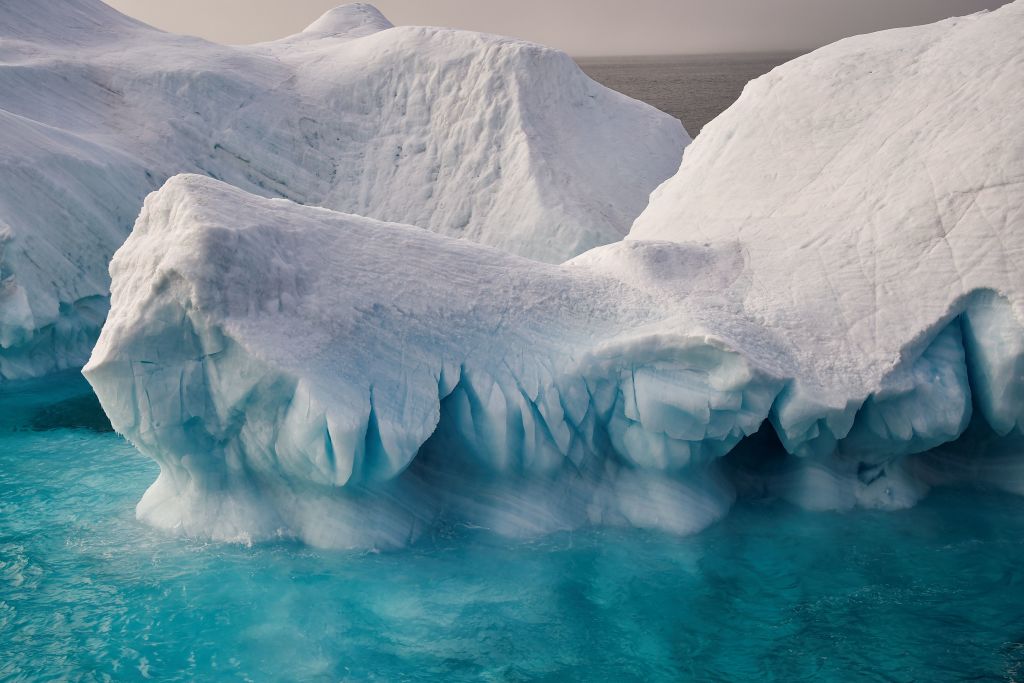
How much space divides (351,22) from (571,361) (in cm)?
1463

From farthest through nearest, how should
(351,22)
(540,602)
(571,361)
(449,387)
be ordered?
(351,22)
(571,361)
(449,387)
(540,602)

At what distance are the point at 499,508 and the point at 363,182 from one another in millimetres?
9041

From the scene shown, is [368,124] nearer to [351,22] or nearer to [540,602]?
[351,22]

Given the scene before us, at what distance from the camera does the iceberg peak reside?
59.8 ft

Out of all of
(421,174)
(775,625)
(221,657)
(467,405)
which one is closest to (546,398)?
(467,405)

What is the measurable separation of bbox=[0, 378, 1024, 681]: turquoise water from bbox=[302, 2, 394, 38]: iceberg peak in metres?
13.7

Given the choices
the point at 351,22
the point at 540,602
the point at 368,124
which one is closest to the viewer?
the point at 540,602

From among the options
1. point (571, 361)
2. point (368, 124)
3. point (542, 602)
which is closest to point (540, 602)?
point (542, 602)

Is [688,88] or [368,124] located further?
[688,88]

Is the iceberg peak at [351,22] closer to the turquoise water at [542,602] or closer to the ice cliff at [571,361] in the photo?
→ the ice cliff at [571,361]

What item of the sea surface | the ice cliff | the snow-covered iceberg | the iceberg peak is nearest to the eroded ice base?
the ice cliff

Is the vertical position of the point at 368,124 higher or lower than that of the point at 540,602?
higher

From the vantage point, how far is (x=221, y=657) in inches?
182

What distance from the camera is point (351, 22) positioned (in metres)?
18.6
